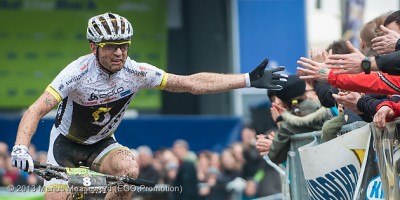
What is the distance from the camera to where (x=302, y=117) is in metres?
10.9

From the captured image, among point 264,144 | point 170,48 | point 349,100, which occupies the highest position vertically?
point 349,100

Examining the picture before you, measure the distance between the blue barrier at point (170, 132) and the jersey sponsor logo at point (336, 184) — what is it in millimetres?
12466

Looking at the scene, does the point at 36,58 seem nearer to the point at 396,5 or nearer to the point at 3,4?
the point at 3,4

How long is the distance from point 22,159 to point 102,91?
139cm

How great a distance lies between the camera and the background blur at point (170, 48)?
74.9 feet

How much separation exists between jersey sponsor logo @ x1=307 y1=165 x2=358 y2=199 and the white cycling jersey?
1637 mm

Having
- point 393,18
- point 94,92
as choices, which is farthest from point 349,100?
point 94,92

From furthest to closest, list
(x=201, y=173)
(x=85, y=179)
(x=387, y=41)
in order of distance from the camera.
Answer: (x=201, y=173), (x=85, y=179), (x=387, y=41)

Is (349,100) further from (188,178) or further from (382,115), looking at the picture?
(188,178)

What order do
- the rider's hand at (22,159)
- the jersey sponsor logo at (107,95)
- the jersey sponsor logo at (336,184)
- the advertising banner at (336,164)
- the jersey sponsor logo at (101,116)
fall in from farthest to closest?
the jersey sponsor logo at (101,116)
the jersey sponsor logo at (107,95)
the jersey sponsor logo at (336,184)
the advertising banner at (336,164)
the rider's hand at (22,159)

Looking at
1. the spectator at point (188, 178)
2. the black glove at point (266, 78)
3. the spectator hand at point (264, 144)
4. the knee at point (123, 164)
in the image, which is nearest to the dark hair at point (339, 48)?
the black glove at point (266, 78)

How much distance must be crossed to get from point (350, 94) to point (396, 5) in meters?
17.8

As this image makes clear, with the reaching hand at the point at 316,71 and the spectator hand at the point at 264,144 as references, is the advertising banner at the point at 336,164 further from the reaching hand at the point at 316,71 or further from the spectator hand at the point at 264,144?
the spectator hand at the point at 264,144

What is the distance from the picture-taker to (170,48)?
25141 millimetres
